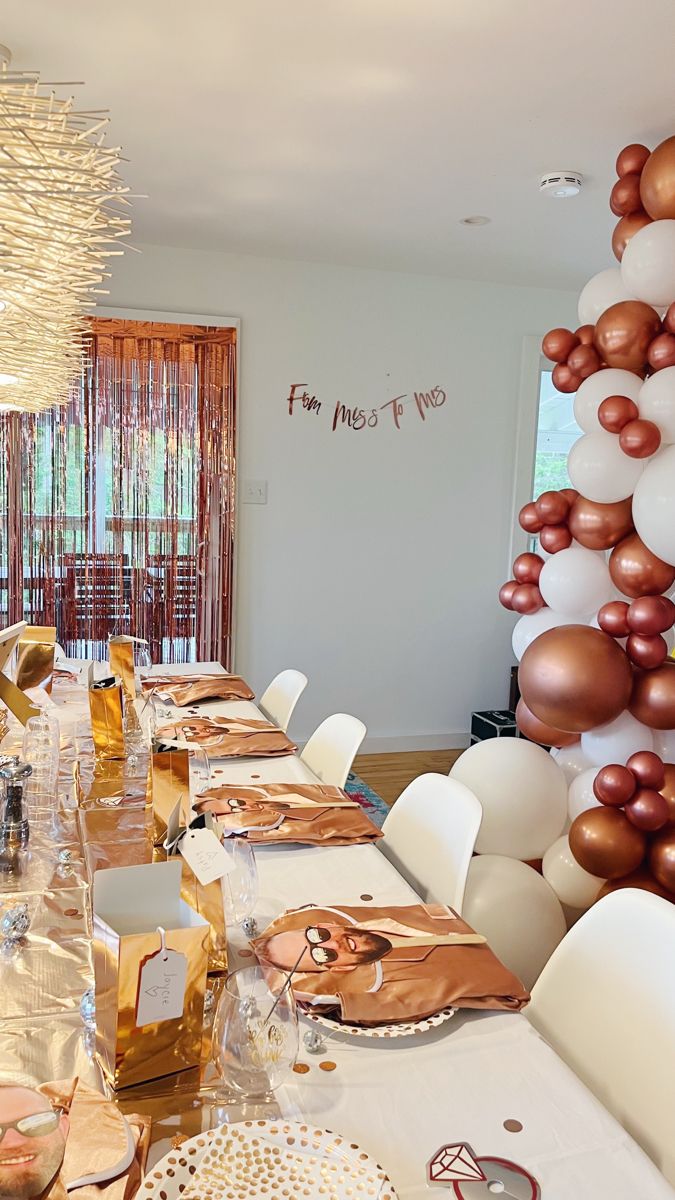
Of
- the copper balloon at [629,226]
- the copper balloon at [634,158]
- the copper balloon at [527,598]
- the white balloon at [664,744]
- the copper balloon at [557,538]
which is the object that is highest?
the copper balloon at [634,158]

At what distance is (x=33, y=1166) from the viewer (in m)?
0.67

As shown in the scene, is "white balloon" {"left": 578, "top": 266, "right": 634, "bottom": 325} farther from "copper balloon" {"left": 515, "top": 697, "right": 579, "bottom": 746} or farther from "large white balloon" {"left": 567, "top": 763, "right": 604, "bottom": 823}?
"large white balloon" {"left": 567, "top": 763, "right": 604, "bottom": 823}

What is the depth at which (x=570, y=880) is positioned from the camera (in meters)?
2.64

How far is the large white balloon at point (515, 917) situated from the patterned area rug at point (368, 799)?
140 centimetres

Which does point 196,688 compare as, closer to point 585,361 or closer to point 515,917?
point 515,917

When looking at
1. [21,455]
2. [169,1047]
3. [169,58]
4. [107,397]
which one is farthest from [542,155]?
[169,1047]

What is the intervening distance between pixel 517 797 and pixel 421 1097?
1.73 m

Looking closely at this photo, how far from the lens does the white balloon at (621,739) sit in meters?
2.66

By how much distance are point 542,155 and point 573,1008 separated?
8.94ft

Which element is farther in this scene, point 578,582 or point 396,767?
point 396,767

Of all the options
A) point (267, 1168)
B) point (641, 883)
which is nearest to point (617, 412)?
point (641, 883)

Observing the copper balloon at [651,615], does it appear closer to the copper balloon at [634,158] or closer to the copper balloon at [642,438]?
the copper balloon at [642,438]

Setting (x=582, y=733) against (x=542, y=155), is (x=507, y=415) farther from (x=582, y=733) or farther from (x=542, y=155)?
(x=582, y=733)

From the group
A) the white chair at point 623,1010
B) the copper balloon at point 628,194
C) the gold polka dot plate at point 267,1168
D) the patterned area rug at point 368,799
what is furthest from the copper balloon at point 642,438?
the gold polka dot plate at point 267,1168
